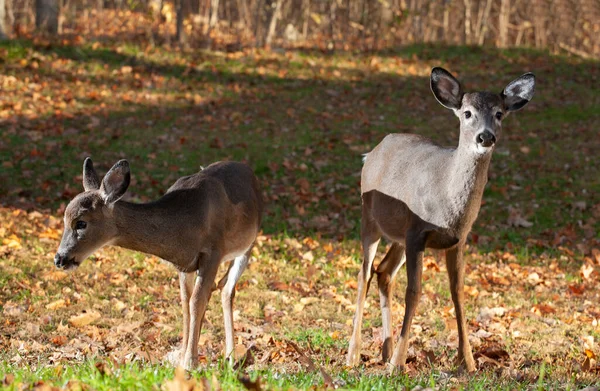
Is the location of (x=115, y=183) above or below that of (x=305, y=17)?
below

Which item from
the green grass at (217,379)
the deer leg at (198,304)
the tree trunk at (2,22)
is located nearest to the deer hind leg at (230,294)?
the deer leg at (198,304)

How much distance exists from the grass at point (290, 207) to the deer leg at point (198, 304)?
36 centimetres

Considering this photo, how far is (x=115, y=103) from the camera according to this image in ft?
55.2

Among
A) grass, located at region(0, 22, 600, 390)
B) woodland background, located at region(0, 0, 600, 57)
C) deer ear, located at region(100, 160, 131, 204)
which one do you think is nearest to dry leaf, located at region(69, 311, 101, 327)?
grass, located at region(0, 22, 600, 390)

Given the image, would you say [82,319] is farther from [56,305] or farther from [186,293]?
[186,293]

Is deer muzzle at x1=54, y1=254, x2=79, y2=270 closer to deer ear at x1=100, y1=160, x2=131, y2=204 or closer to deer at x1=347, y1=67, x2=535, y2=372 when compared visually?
deer ear at x1=100, y1=160, x2=131, y2=204

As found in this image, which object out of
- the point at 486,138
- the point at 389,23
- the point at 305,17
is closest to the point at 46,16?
the point at 305,17

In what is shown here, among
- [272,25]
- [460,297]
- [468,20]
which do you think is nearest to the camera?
[460,297]

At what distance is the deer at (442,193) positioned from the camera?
562 centimetres

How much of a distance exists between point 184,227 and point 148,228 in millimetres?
262

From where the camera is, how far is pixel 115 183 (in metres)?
5.48

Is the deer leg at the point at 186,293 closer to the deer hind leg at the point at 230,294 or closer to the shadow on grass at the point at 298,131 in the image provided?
the deer hind leg at the point at 230,294

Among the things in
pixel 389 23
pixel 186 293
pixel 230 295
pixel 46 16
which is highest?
pixel 389 23

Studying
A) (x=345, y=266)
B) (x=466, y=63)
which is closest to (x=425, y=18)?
(x=466, y=63)
